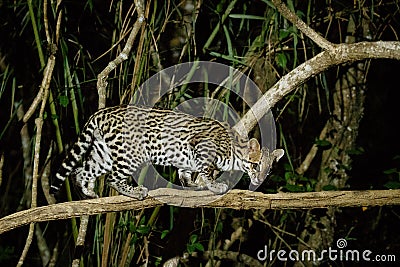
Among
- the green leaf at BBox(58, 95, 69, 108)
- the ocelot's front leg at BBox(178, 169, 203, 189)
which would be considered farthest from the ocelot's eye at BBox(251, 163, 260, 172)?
the green leaf at BBox(58, 95, 69, 108)

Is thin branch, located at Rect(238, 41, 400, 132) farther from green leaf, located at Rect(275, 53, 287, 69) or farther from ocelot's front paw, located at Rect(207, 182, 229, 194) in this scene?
ocelot's front paw, located at Rect(207, 182, 229, 194)

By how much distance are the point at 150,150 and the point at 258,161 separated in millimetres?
424

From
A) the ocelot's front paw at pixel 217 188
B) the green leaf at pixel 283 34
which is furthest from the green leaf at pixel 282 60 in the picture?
the ocelot's front paw at pixel 217 188

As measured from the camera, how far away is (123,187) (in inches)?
98.2

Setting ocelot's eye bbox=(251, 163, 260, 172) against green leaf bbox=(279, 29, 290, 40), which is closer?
ocelot's eye bbox=(251, 163, 260, 172)

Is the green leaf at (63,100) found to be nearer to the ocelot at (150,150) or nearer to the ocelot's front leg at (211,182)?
the ocelot at (150,150)

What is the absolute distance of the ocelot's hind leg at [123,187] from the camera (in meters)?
2.40

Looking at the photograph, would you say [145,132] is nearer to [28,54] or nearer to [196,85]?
[196,85]

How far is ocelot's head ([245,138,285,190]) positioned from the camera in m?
2.52

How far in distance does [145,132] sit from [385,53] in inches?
39.9

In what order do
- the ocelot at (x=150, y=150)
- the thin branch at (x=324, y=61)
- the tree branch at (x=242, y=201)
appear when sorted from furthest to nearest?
the thin branch at (x=324, y=61) → the ocelot at (x=150, y=150) → the tree branch at (x=242, y=201)

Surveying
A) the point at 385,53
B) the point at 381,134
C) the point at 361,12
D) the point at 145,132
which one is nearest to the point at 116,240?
the point at 145,132

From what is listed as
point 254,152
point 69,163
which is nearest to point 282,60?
point 254,152

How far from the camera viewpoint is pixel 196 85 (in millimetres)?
3377
